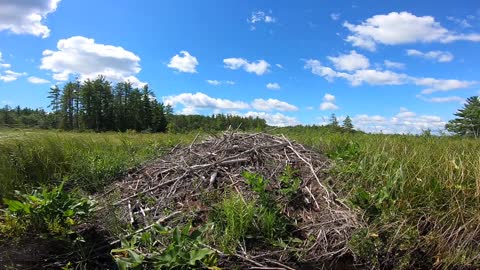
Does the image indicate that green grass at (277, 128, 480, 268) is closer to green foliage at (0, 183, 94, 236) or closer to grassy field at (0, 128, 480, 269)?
grassy field at (0, 128, 480, 269)

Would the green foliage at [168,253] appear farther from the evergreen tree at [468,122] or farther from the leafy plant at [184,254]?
the evergreen tree at [468,122]

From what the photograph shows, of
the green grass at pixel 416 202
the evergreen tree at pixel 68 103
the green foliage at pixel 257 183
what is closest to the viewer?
the green grass at pixel 416 202

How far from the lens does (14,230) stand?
11.3 ft

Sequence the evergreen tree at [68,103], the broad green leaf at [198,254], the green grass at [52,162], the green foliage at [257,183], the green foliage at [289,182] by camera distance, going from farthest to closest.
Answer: the evergreen tree at [68,103], the green grass at [52,162], the green foliage at [289,182], the green foliage at [257,183], the broad green leaf at [198,254]

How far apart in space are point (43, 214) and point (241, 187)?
193cm

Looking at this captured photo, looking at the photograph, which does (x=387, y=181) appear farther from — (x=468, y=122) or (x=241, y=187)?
(x=468, y=122)

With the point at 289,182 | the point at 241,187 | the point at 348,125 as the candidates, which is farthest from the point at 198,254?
the point at 348,125

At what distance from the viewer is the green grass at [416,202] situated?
338cm

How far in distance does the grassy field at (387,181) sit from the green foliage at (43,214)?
0.93 meters

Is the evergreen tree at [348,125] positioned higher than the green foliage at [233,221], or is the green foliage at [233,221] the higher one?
the evergreen tree at [348,125]

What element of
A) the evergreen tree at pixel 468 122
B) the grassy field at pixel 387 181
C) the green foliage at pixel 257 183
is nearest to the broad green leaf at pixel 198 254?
the green foliage at pixel 257 183

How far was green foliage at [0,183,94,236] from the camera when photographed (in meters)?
3.38

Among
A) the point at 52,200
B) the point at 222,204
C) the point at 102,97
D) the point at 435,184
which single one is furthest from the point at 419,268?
the point at 102,97

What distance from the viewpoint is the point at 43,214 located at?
345 cm
